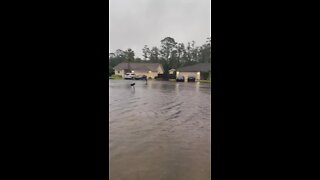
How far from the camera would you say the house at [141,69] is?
200 feet

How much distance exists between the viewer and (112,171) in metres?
4.35

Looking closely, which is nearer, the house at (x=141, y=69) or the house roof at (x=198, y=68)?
the house roof at (x=198, y=68)

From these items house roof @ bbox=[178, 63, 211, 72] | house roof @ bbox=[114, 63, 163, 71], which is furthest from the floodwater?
house roof @ bbox=[114, 63, 163, 71]

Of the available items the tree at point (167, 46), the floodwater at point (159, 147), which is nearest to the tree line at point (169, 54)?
the tree at point (167, 46)

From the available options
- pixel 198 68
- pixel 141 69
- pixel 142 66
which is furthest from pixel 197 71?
pixel 142 66

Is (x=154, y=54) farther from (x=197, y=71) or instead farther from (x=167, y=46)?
(x=197, y=71)

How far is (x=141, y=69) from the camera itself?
62.0 m

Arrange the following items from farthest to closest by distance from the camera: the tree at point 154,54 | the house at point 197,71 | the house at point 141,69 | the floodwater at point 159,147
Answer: the tree at point 154,54 < the house at point 141,69 < the house at point 197,71 < the floodwater at point 159,147

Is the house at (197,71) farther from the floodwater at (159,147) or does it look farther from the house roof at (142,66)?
the floodwater at (159,147)

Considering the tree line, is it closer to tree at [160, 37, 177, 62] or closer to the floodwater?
tree at [160, 37, 177, 62]

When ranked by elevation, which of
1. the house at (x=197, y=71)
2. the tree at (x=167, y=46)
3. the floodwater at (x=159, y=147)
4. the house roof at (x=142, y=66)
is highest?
the tree at (x=167, y=46)
